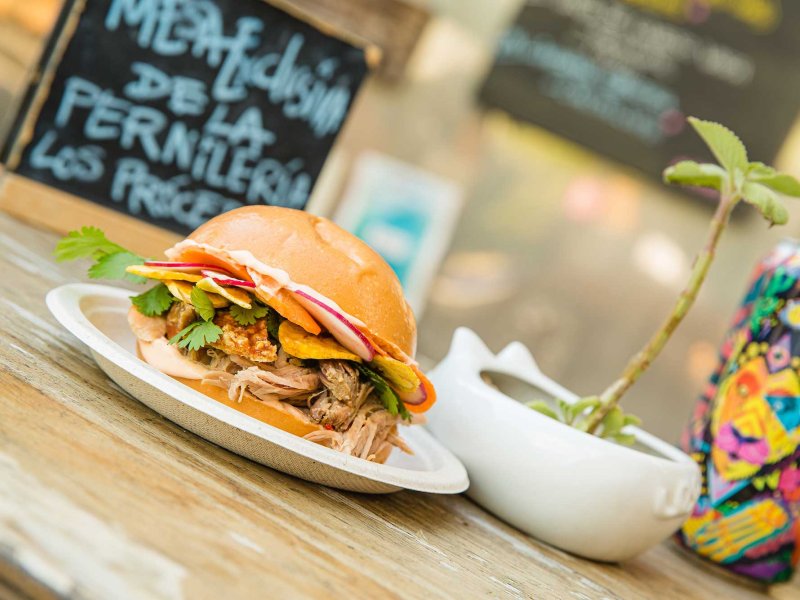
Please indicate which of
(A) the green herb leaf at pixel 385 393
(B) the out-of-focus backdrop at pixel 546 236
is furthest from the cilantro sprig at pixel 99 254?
(B) the out-of-focus backdrop at pixel 546 236

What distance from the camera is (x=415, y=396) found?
80 centimetres

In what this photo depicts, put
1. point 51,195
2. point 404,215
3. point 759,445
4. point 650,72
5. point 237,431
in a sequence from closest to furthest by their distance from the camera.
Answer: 1. point 237,431
2. point 759,445
3. point 51,195
4. point 404,215
5. point 650,72

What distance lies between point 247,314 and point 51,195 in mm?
886

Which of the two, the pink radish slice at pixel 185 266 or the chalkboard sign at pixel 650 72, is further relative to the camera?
the chalkboard sign at pixel 650 72

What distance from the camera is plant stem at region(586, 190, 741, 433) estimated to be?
88 cm

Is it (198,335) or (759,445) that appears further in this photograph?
(759,445)

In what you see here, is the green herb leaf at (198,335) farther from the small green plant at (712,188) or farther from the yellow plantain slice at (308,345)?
the small green plant at (712,188)

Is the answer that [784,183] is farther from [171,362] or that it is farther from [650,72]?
[650,72]

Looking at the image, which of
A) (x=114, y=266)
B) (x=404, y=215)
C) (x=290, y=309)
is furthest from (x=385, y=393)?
(x=404, y=215)

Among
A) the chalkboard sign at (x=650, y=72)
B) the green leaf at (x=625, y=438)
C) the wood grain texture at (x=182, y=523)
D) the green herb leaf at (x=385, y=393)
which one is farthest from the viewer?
the chalkboard sign at (x=650, y=72)

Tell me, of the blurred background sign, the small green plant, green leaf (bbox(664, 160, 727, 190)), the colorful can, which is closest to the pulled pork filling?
the small green plant

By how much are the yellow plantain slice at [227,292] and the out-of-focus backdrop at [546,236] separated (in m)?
2.64

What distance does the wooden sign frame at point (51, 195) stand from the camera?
4.70 feet

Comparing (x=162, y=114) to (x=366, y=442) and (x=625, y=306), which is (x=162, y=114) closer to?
(x=366, y=442)
